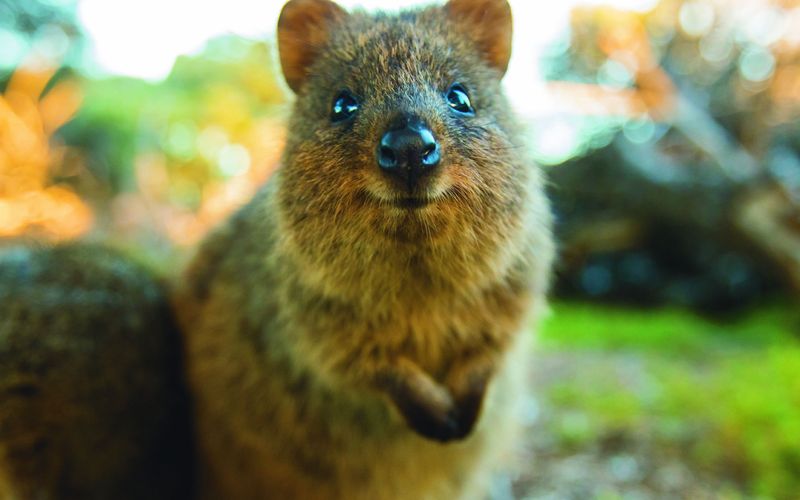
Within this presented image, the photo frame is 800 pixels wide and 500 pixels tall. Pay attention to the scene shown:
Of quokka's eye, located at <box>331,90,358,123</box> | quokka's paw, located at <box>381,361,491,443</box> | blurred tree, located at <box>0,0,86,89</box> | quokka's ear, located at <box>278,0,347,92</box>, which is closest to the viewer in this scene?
quokka's eye, located at <box>331,90,358,123</box>

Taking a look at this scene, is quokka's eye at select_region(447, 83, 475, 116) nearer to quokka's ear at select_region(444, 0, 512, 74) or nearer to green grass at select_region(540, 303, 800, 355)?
quokka's ear at select_region(444, 0, 512, 74)

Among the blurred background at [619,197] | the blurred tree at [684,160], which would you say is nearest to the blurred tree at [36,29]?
the blurred background at [619,197]

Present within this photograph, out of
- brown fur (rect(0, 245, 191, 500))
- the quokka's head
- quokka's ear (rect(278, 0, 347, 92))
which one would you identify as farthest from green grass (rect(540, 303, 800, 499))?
quokka's ear (rect(278, 0, 347, 92))

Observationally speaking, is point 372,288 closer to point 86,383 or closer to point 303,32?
point 303,32

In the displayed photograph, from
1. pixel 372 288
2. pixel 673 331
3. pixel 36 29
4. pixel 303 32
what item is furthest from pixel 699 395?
pixel 36 29

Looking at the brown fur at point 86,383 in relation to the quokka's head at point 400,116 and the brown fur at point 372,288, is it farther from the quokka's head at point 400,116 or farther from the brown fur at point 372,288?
the quokka's head at point 400,116

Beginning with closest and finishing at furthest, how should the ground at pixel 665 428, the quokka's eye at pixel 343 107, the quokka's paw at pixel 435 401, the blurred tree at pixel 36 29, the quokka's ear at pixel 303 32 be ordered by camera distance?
the quokka's eye at pixel 343 107, the quokka's paw at pixel 435 401, the quokka's ear at pixel 303 32, the ground at pixel 665 428, the blurred tree at pixel 36 29

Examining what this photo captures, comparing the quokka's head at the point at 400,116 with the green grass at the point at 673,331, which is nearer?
the quokka's head at the point at 400,116

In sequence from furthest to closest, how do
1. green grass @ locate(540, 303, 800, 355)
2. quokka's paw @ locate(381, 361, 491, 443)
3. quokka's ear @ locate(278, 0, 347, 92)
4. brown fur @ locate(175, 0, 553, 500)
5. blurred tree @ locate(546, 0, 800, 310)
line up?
blurred tree @ locate(546, 0, 800, 310) → green grass @ locate(540, 303, 800, 355) → quokka's ear @ locate(278, 0, 347, 92) → quokka's paw @ locate(381, 361, 491, 443) → brown fur @ locate(175, 0, 553, 500)
